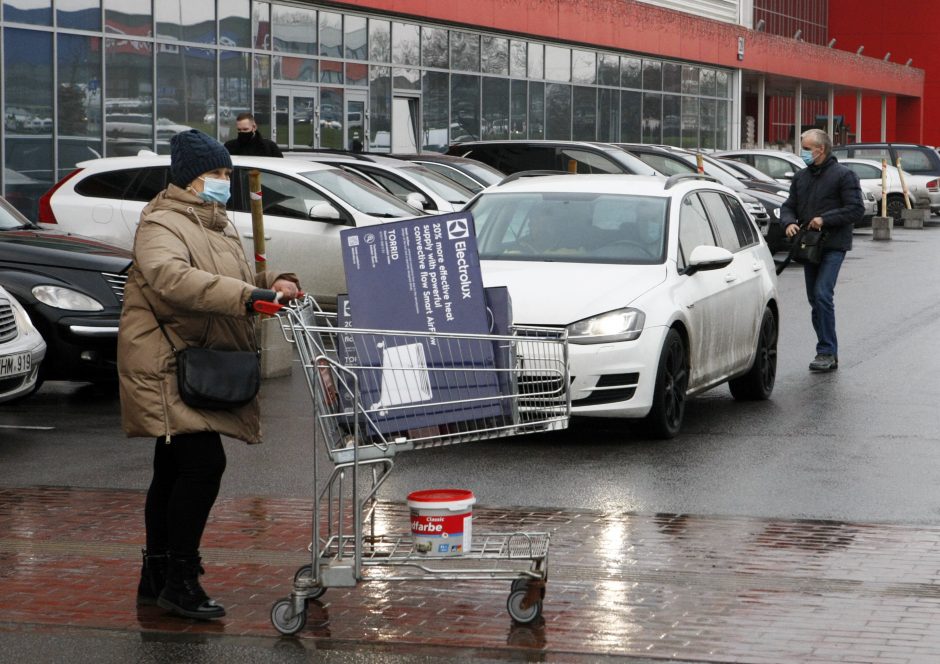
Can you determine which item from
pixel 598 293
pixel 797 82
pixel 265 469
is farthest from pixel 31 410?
pixel 797 82

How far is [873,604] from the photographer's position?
20.4 feet

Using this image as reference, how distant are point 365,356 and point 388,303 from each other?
0.26m

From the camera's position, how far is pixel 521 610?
19.3 feet

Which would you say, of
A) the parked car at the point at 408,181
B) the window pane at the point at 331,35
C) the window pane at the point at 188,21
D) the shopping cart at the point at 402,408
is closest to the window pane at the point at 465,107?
the window pane at the point at 331,35

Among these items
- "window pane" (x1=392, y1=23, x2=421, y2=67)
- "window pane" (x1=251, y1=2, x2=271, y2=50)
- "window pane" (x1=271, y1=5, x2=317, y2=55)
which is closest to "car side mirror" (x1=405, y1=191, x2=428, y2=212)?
"window pane" (x1=251, y1=2, x2=271, y2=50)

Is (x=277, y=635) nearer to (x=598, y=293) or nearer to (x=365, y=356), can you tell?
(x=365, y=356)

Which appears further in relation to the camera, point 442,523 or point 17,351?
point 17,351

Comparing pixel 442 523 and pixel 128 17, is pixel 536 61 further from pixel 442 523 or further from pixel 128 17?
pixel 442 523

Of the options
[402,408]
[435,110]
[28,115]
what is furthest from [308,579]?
[435,110]

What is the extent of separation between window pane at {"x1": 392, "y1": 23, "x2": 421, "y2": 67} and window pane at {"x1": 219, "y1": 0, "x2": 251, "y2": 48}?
5.40 metres

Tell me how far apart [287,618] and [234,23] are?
24227mm

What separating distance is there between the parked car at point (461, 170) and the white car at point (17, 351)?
1133cm

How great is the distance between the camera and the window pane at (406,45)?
3419 centimetres

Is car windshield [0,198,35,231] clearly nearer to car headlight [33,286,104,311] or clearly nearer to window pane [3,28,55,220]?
car headlight [33,286,104,311]
